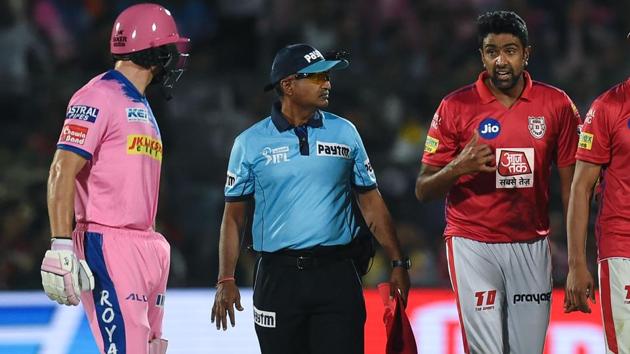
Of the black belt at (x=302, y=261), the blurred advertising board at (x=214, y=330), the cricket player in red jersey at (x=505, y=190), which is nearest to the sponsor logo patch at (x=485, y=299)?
the cricket player in red jersey at (x=505, y=190)

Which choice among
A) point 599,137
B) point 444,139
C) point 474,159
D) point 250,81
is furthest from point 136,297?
point 250,81

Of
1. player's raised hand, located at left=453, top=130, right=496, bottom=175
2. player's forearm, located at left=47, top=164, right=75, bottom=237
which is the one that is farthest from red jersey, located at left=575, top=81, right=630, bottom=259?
player's forearm, located at left=47, top=164, right=75, bottom=237

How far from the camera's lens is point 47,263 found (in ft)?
18.3

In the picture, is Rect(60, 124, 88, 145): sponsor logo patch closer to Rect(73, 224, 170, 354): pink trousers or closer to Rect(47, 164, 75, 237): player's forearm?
Rect(47, 164, 75, 237): player's forearm

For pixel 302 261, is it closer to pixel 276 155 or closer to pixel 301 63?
pixel 276 155

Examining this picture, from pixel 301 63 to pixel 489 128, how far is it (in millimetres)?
1029

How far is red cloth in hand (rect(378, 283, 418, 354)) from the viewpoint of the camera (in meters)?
6.57

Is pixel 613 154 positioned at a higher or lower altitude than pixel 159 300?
higher

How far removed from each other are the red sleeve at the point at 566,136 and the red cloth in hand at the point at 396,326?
3.65 feet

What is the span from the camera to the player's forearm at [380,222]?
6.55 meters

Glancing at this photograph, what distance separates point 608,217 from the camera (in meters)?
6.20

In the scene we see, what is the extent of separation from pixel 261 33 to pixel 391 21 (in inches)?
54.4

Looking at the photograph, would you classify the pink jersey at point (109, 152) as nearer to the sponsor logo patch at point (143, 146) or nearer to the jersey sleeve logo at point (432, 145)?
the sponsor logo patch at point (143, 146)

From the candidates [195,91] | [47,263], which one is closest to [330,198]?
[47,263]
